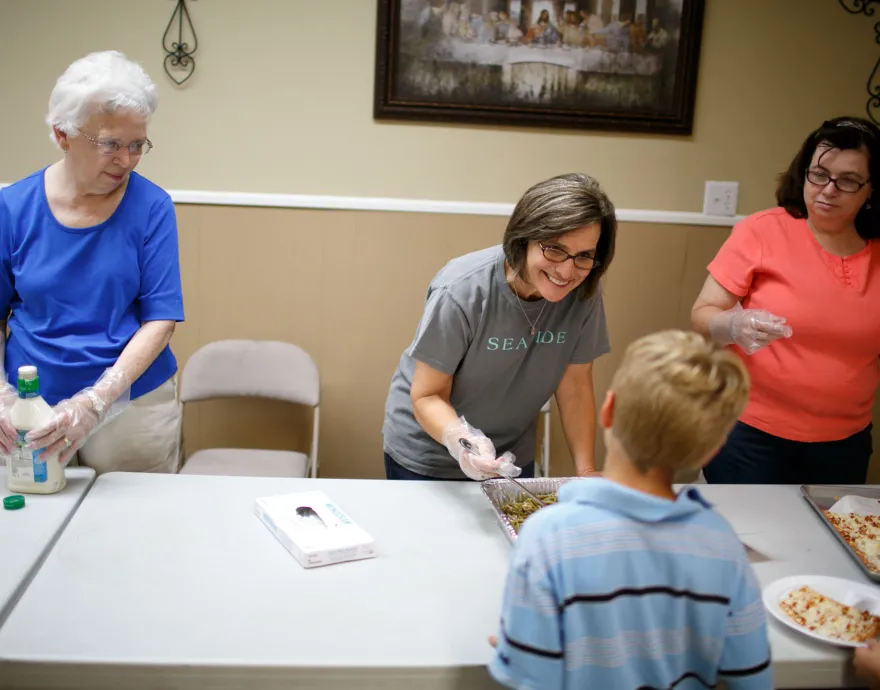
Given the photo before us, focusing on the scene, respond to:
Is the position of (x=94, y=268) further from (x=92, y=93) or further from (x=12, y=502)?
(x=12, y=502)

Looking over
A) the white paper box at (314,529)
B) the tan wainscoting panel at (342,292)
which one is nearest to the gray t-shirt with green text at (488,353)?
the white paper box at (314,529)

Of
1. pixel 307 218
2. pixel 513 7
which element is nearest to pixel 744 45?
pixel 513 7

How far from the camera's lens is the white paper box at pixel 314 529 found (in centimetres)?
154

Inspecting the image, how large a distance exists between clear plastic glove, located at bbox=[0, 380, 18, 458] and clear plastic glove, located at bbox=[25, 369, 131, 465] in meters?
0.05

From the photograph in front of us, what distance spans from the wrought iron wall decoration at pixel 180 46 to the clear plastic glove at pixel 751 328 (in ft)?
6.56

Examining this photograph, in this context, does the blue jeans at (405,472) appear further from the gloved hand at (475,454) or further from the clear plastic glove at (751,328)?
the clear plastic glove at (751,328)

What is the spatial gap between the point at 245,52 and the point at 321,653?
2276 millimetres

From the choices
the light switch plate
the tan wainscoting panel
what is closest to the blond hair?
the tan wainscoting panel

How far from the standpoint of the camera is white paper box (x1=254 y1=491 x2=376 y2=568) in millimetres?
1540

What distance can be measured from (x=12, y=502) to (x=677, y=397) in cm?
133

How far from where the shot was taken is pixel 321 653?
1276 mm

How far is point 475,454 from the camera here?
1712mm

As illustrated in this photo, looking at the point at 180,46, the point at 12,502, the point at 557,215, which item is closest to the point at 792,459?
the point at 557,215

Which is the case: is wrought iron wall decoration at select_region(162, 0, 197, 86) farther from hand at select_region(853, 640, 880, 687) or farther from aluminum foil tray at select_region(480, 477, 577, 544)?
hand at select_region(853, 640, 880, 687)
